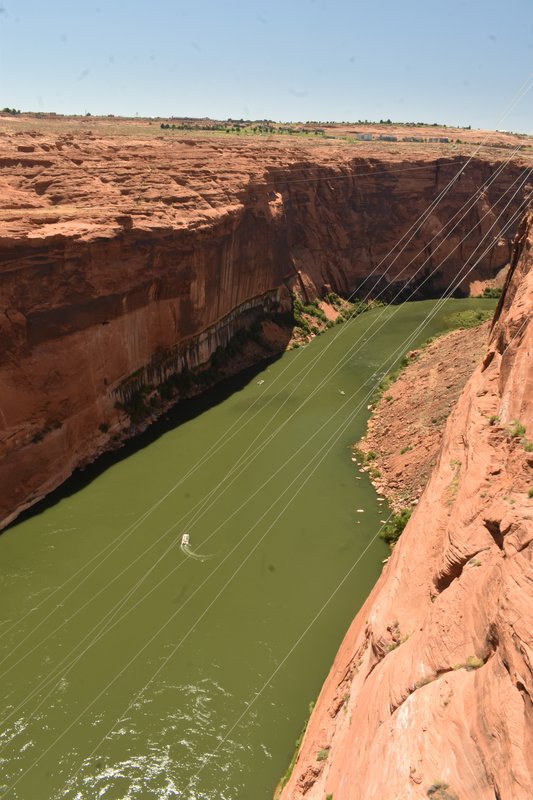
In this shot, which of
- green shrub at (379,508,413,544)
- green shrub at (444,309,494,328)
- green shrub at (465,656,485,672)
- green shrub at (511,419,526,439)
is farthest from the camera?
green shrub at (444,309,494,328)

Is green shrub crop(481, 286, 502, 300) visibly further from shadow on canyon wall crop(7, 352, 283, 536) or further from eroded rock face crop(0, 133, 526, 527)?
shadow on canyon wall crop(7, 352, 283, 536)

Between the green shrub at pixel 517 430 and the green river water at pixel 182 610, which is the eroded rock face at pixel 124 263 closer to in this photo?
the green river water at pixel 182 610

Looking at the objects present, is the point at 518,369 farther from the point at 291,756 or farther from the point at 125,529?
the point at 125,529

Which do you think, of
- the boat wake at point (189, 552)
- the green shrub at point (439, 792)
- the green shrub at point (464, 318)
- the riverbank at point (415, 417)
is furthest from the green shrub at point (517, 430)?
the green shrub at point (464, 318)

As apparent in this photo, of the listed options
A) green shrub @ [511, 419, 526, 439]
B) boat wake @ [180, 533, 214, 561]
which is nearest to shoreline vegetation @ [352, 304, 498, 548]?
boat wake @ [180, 533, 214, 561]

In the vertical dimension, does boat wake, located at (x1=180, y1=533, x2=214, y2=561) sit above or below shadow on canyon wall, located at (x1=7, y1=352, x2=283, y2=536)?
above

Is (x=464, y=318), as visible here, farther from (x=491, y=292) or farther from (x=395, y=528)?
(x=395, y=528)

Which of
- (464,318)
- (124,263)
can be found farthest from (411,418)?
(464,318)
